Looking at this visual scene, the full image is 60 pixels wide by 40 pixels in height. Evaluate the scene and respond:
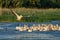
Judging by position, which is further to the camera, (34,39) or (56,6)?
(56,6)

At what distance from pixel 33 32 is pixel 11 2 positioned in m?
18.7

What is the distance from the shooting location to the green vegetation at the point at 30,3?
35531 millimetres

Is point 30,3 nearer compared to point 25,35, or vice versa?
point 25,35

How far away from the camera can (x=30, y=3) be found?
37.6m

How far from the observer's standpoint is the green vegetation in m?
35.5

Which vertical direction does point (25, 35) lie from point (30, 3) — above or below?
above

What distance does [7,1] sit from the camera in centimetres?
3597

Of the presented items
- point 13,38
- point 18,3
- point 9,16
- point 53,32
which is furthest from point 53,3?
point 13,38

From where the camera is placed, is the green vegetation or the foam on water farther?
the green vegetation

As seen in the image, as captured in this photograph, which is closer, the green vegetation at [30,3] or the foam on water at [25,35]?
the foam on water at [25,35]

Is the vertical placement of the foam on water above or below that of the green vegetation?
above

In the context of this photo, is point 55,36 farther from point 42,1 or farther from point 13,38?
point 42,1

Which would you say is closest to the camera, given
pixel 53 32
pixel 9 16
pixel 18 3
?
pixel 53 32

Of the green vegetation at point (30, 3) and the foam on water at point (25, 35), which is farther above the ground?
the foam on water at point (25, 35)
